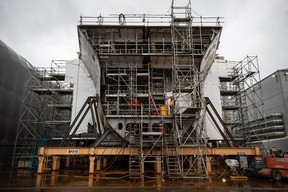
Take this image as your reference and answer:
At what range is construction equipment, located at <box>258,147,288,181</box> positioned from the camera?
11.1m

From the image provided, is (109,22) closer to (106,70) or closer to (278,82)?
(106,70)

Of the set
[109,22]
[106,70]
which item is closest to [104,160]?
[106,70]

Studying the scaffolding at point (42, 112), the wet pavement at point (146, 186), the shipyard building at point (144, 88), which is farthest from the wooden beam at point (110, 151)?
the scaffolding at point (42, 112)

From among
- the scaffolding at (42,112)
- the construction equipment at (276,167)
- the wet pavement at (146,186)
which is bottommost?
the wet pavement at (146,186)

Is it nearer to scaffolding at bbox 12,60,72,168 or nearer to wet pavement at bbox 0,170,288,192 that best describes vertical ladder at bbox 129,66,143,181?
wet pavement at bbox 0,170,288,192

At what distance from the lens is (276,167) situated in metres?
11.4

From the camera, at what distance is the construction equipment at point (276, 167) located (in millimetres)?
11141

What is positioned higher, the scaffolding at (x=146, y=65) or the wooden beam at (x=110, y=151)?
the scaffolding at (x=146, y=65)

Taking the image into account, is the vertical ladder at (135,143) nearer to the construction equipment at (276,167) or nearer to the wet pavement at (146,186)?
the wet pavement at (146,186)

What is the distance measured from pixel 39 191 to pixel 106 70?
32.2 ft

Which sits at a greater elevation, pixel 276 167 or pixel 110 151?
pixel 110 151

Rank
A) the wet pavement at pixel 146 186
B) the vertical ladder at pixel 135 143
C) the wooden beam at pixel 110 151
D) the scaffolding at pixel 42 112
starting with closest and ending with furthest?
1. the wet pavement at pixel 146 186
2. the vertical ladder at pixel 135 143
3. the wooden beam at pixel 110 151
4. the scaffolding at pixel 42 112

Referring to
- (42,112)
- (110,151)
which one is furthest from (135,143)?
(42,112)

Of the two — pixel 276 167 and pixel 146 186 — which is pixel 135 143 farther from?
pixel 276 167
